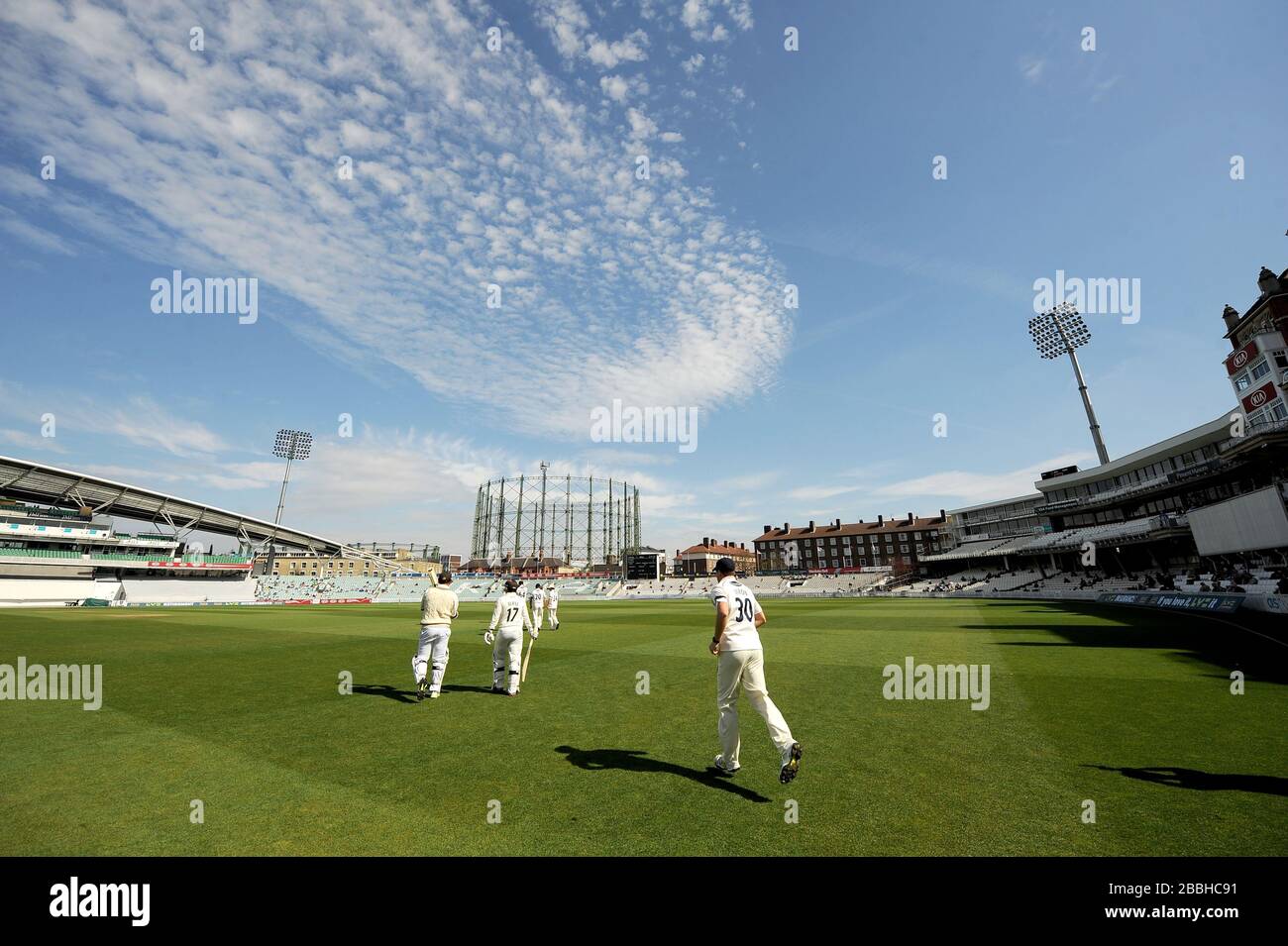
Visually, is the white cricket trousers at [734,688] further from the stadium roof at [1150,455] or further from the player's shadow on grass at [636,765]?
the stadium roof at [1150,455]

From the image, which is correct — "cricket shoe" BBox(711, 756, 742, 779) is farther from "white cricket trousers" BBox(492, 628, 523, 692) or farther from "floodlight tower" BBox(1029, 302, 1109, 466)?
"floodlight tower" BBox(1029, 302, 1109, 466)

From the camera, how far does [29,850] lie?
3.89m

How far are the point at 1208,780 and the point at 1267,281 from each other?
44.8 metres

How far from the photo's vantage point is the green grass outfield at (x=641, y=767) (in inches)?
158

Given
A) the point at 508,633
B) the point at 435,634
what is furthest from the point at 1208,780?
the point at 435,634

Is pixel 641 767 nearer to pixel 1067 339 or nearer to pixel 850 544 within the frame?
pixel 1067 339

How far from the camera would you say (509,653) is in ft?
32.1

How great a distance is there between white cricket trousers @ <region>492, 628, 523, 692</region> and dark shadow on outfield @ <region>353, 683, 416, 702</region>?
1.51m

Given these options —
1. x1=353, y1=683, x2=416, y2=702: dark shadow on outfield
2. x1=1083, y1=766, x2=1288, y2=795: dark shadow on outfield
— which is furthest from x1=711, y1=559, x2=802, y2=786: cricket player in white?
x1=353, y1=683, x2=416, y2=702: dark shadow on outfield

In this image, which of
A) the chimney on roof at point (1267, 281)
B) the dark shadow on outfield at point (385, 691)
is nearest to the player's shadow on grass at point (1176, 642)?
the dark shadow on outfield at point (385, 691)

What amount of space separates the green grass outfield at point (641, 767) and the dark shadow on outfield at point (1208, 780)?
0.03m

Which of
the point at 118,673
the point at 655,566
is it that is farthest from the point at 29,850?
the point at 655,566
